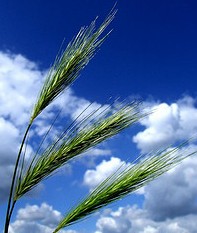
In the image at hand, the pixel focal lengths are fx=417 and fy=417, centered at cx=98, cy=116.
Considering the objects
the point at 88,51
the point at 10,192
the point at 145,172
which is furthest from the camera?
the point at 88,51

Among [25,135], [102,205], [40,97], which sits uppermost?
[40,97]

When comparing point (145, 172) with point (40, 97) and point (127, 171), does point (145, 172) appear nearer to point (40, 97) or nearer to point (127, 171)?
point (127, 171)

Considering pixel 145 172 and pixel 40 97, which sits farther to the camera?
pixel 40 97

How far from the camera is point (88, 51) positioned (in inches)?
134

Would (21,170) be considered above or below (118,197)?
above

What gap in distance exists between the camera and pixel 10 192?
315 centimetres

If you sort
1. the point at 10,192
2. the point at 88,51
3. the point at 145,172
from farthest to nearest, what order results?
the point at 88,51 < the point at 10,192 < the point at 145,172

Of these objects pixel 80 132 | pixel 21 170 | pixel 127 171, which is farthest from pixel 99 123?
pixel 21 170

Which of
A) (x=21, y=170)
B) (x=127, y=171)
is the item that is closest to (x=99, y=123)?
(x=127, y=171)

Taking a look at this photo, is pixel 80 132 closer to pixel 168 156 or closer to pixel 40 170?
pixel 40 170

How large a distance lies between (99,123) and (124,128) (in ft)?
0.66

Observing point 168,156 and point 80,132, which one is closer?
point 168,156

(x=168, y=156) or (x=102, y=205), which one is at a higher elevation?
(x=168, y=156)

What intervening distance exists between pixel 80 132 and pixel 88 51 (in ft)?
2.21
